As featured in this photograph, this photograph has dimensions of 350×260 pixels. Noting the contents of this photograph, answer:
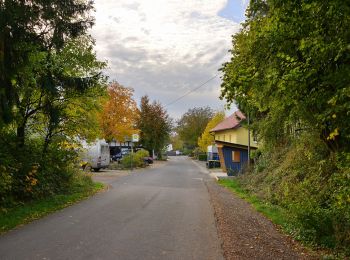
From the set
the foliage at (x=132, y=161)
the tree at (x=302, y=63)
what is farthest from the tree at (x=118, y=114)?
the tree at (x=302, y=63)

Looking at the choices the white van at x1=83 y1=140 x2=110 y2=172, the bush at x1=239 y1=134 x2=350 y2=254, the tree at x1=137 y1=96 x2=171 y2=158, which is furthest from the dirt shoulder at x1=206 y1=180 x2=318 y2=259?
the tree at x1=137 y1=96 x2=171 y2=158

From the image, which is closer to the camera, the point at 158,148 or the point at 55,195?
the point at 55,195

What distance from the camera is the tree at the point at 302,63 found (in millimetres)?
8008

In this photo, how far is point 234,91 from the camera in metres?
11.9

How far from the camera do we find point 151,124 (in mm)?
67438

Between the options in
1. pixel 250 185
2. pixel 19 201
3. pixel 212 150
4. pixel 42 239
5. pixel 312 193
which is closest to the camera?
pixel 42 239

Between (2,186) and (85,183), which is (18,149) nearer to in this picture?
(2,186)

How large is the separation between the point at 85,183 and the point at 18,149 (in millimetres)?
6148

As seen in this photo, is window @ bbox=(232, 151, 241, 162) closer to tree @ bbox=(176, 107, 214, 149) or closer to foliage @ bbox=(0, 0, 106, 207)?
foliage @ bbox=(0, 0, 106, 207)

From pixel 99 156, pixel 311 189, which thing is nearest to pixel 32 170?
pixel 311 189

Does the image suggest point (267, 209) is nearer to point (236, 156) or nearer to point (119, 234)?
point (119, 234)

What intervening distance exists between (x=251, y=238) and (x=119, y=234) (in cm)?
295

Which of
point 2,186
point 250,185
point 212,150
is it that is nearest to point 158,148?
point 212,150

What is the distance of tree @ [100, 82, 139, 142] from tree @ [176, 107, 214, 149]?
51.1 m
